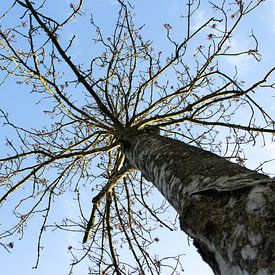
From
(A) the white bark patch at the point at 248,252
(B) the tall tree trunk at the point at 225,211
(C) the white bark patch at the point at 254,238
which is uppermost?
(B) the tall tree trunk at the point at 225,211

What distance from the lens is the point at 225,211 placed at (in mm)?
1391

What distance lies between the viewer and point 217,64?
4.62 m

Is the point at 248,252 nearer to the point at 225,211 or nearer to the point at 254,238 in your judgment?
the point at 254,238

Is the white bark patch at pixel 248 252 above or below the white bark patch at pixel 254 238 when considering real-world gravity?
below

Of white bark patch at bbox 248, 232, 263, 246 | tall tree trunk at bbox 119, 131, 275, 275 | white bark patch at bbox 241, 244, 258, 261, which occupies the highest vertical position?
tall tree trunk at bbox 119, 131, 275, 275

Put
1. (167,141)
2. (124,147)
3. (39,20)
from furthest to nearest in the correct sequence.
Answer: (124,147) → (39,20) → (167,141)

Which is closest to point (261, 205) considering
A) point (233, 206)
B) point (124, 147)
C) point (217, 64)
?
point (233, 206)

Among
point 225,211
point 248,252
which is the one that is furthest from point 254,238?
point 225,211

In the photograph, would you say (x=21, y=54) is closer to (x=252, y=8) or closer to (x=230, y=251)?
(x=252, y=8)

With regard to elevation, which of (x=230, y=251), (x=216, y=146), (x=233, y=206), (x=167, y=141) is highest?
(x=216, y=146)

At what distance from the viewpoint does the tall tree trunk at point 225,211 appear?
1160 mm

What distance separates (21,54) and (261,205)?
3791mm

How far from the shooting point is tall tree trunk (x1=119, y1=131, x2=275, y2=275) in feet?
3.81

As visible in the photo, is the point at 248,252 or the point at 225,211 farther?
the point at 225,211
